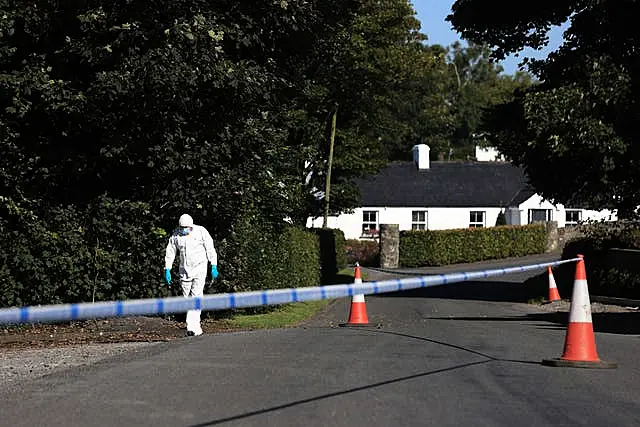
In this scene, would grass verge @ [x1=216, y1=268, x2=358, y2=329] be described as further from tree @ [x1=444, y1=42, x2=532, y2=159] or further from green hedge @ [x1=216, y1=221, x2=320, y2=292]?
tree @ [x1=444, y1=42, x2=532, y2=159]

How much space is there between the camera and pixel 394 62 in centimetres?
4706

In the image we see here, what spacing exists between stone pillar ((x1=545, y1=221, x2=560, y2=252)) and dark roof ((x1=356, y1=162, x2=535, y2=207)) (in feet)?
14.6

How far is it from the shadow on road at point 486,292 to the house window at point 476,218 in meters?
29.1

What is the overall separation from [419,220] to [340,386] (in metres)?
61.8

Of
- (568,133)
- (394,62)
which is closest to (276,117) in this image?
(568,133)

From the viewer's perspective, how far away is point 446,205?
228 ft

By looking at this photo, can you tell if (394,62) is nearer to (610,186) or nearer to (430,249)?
(430,249)

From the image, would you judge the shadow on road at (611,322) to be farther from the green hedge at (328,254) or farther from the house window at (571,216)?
the house window at (571,216)

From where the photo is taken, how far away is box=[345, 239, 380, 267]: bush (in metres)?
57.3

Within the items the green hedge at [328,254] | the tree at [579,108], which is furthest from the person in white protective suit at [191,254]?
the green hedge at [328,254]

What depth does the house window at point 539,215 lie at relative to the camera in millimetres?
69500

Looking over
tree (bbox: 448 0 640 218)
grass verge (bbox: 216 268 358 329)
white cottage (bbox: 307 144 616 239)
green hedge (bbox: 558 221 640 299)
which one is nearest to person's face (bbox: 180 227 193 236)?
grass verge (bbox: 216 268 358 329)

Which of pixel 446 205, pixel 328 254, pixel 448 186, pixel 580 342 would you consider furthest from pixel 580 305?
pixel 448 186

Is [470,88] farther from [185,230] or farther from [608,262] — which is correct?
[185,230]
